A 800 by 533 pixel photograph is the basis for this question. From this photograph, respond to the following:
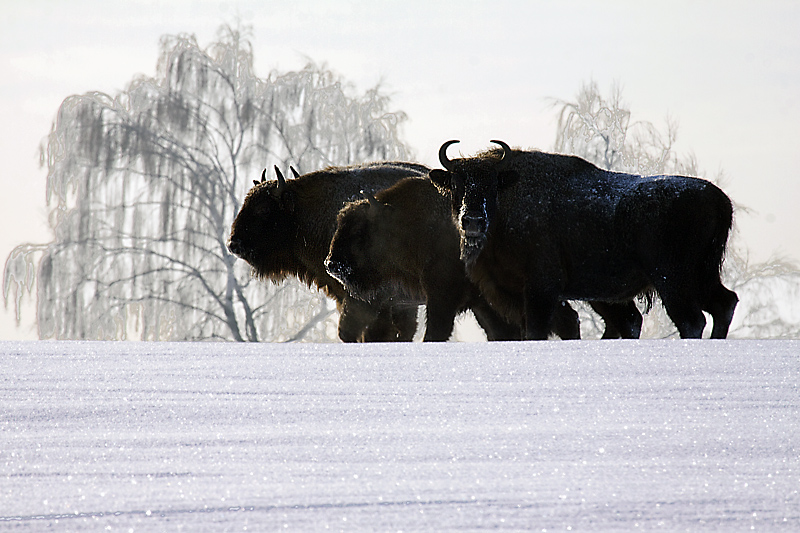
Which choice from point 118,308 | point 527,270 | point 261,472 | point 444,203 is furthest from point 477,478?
point 118,308

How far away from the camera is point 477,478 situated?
4.86 feet

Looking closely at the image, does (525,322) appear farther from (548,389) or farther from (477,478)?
(477,478)

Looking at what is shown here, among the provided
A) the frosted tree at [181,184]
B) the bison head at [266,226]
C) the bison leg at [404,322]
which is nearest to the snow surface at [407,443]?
the bison leg at [404,322]

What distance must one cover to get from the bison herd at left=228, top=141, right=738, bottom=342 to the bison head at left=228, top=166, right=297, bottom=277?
4.09 ft

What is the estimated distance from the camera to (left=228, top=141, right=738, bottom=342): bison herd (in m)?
6.18

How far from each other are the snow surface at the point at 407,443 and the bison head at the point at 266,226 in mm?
5260

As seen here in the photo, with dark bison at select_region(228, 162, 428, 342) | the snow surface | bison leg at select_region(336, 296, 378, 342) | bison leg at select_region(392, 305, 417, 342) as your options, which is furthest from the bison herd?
the snow surface

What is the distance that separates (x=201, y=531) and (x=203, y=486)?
0.69 feet

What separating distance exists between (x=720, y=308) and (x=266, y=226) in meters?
4.00

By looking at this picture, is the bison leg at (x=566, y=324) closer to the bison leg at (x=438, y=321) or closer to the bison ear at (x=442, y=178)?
the bison leg at (x=438, y=321)

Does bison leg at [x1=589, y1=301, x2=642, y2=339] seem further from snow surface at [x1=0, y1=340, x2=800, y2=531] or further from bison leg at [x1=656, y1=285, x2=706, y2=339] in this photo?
snow surface at [x1=0, y1=340, x2=800, y2=531]

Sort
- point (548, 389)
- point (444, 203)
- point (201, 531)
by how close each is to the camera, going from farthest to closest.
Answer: point (444, 203) < point (548, 389) < point (201, 531)

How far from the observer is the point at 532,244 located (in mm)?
6316

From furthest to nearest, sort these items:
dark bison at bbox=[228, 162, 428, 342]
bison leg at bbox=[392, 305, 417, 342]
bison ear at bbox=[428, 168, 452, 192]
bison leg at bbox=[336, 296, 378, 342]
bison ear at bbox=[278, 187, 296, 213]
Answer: bison ear at bbox=[278, 187, 296, 213]
dark bison at bbox=[228, 162, 428, 342]
bison leg at bbox=[392, 305, 417, 342]
bison leg at bbox=[336, 296, 378, 342]
bison ear at bbox=[428, 168, 452, 192]
